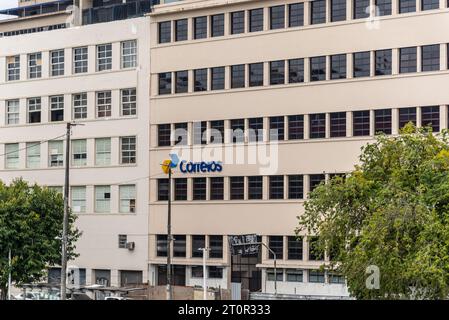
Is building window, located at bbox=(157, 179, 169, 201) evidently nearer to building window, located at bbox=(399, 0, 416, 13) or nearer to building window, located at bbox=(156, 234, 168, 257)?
building window, located at bbox=(156, 234, 168, 257)

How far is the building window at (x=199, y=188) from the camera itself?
59.2 m

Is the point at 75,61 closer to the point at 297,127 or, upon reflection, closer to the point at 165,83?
the point at 165,83

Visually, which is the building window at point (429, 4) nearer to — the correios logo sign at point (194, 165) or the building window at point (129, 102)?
the correios logo sign at point (194, 165)

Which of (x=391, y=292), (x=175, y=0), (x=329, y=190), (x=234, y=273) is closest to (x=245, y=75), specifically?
(x=175, y=0)

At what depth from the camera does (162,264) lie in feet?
199

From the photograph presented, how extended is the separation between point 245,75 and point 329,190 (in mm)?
26550

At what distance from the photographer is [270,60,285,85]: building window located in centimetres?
5594

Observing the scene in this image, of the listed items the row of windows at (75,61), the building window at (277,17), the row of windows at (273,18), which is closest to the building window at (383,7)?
the row of windows at (273,18)

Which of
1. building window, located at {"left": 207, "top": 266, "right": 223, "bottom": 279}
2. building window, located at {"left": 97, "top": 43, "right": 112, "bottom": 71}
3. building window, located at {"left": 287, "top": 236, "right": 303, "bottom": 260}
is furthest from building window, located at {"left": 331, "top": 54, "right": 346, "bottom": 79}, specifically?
building window, located at {"left": 97, "top": 43, "right": 112, "bottom": 71}

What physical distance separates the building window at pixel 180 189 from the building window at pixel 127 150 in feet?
14.7

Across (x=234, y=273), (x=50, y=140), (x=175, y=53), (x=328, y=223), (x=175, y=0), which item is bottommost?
(x=234, y=273)

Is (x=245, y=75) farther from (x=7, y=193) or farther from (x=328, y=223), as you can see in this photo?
(x=328, y=223)

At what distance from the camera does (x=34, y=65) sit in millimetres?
68125

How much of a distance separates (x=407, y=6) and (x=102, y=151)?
26035mm
